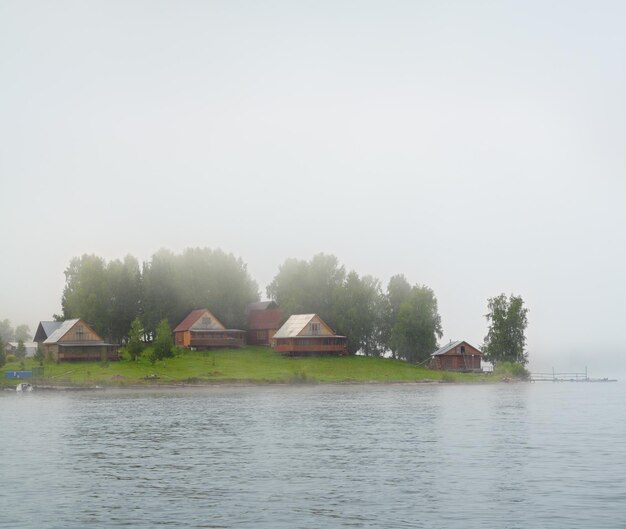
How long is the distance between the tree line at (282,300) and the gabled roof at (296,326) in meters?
8.29

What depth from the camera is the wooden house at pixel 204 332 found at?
527 feet

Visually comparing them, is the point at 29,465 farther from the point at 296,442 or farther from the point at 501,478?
the point at 501,478

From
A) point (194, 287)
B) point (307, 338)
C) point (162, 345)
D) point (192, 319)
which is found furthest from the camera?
point (194, 287)

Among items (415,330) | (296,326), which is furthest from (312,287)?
(415,330)

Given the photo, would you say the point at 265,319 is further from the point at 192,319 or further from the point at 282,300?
the point at 192,319

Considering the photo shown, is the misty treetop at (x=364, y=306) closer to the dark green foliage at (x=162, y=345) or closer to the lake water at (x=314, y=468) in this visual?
the dark green foliage at (x=162, y=345)

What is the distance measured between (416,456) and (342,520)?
1673 cm

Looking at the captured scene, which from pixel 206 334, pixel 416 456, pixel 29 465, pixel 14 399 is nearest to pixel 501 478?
pixel 416 456

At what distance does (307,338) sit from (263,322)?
2192 centimetres

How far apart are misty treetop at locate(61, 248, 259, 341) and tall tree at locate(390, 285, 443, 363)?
3521 centimetres

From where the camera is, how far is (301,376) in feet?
439

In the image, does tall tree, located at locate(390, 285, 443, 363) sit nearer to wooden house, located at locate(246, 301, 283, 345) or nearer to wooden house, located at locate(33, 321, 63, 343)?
wooden house, located at locate(246, 301, 283, 345)

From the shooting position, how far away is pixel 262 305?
18588cm

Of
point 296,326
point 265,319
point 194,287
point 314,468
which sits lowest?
point 314,468
